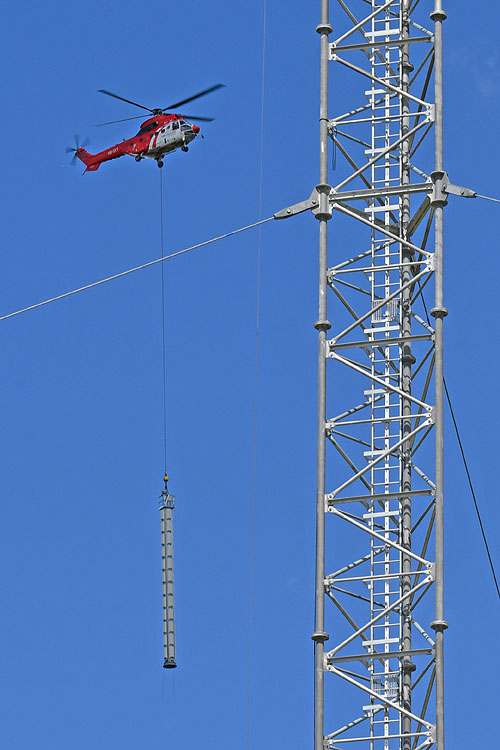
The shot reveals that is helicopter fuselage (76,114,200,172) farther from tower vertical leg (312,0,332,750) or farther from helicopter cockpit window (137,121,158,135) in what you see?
tower vertical leg (312,0,332,750)

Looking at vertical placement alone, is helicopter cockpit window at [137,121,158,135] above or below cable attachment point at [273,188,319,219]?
above

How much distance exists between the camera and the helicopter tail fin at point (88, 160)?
239 feet

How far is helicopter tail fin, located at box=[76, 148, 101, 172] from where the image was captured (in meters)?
72.9

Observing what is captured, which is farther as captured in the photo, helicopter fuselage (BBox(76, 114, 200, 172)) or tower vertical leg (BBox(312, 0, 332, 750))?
helicopter fuselage (BBox(76, 114, 200, 172))

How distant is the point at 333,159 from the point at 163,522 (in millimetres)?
10755

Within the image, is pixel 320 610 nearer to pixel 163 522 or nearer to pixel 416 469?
pixel 416 469

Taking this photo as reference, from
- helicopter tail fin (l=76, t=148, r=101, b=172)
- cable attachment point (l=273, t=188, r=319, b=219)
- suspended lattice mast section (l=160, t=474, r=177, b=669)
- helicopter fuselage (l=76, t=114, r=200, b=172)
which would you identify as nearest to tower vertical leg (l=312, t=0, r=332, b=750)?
cable attachment point (l=273, t=188, r=319, b=219)

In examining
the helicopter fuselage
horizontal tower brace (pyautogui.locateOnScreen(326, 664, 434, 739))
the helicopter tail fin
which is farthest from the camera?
the helicopter tail fin

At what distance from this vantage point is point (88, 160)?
242ft

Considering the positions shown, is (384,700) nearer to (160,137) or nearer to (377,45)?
(377,45)

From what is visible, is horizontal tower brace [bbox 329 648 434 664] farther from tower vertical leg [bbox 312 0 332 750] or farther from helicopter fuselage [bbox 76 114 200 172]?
helicopter fuselage [bbox 76 114 200 172]

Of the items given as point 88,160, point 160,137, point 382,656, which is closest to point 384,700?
point 382,656

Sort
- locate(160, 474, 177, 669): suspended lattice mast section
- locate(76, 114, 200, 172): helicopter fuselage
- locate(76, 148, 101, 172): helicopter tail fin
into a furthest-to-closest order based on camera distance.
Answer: locate(76, 148, 101, 172): helicopter tail fin
locate(76, 114, 200, 172): helicopter fuselage
locate(160, 474, 177, 669): suspended lattice mast section

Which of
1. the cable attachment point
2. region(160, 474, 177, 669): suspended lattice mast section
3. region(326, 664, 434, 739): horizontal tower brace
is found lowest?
region(326, 664, 434, 739): horizontal tower brace
